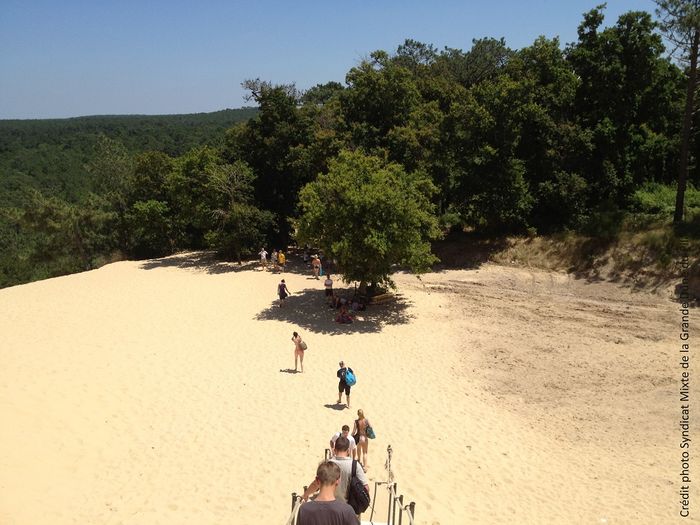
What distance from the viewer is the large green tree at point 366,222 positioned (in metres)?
18.9

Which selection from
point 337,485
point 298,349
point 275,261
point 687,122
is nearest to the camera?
point 337,485

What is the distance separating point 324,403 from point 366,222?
7.79m

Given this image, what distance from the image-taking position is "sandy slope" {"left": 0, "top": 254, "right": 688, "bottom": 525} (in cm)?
1008

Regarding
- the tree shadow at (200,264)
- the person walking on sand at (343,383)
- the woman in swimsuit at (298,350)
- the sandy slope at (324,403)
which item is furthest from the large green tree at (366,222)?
the tree shadow at (200,264)

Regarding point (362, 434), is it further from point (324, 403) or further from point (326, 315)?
point (326, 315)

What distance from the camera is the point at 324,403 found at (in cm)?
1366

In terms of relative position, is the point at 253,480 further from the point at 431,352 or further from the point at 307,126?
the point at 307,126

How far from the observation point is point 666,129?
28.0 meters

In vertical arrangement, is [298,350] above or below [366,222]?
below

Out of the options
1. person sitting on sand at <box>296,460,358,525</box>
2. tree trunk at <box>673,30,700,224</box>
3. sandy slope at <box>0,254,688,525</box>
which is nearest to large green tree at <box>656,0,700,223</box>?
tree trunk at <box>673,30,700,224</box>

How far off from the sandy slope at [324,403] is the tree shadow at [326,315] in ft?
0.41

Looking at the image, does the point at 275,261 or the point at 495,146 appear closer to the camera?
the point at 495,146

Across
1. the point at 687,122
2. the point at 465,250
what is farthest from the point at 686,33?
the point at 465,250

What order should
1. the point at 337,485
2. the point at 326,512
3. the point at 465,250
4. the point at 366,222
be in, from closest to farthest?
the point at 326,512, the point at 337,485, the point at 366,222, the point at 465,250
